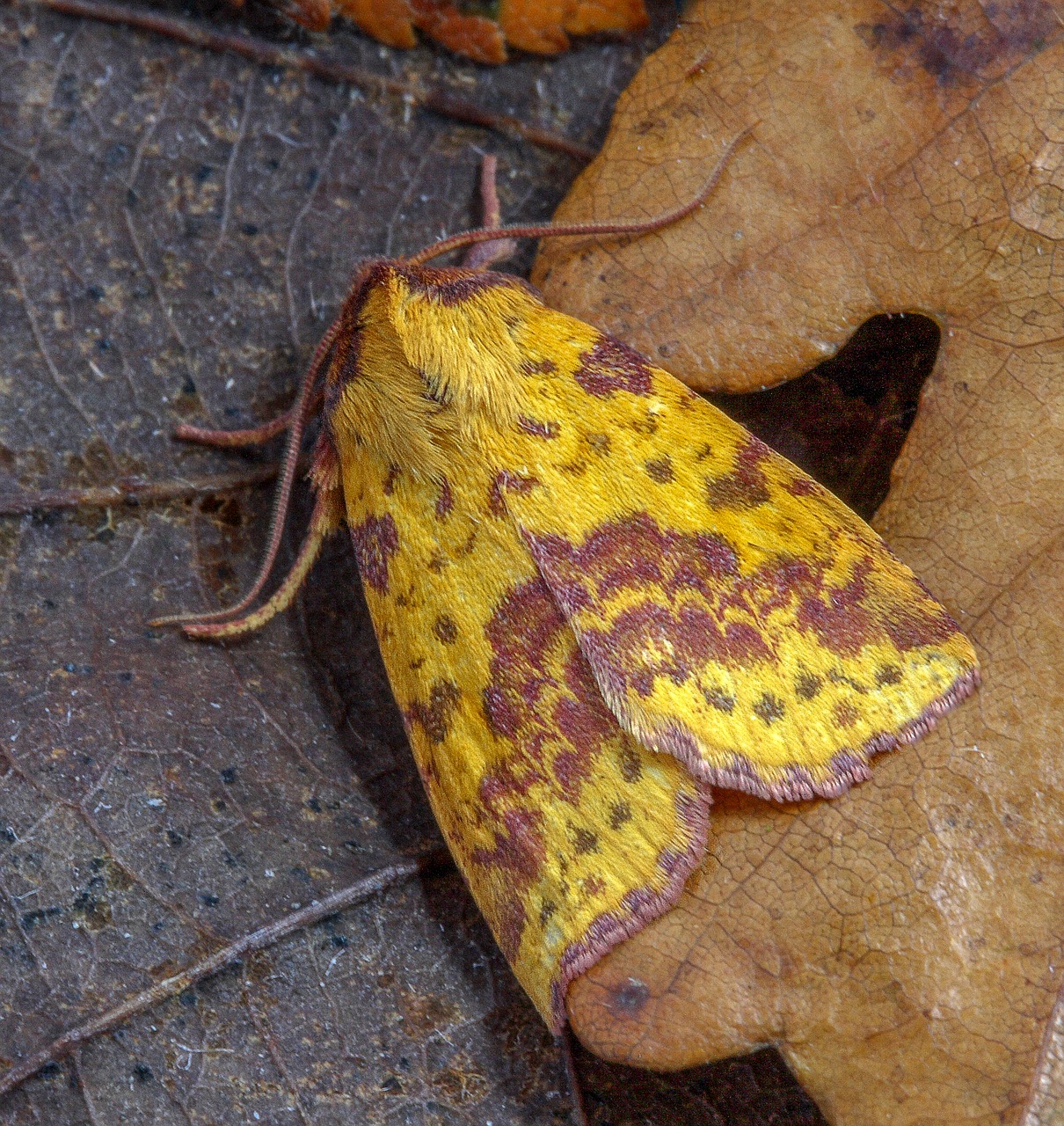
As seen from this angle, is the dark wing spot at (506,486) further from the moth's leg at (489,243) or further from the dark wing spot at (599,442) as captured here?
the moth's leg at (489,243)

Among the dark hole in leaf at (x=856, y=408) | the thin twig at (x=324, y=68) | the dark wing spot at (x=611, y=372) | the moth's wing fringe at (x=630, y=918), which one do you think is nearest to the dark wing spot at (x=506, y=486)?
the dark wing spot at (x=611, y=372)

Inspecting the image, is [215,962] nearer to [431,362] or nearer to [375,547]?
[375,547]

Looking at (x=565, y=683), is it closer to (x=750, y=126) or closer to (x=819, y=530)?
(x=819, y=530)

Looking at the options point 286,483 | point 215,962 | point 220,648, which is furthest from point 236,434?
point 215,962

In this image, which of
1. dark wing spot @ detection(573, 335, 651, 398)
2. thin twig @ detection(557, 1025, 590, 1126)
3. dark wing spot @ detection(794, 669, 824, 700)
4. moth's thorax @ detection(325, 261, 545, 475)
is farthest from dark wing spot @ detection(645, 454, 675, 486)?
thin twig @ detection(557, 1025, 590, 1126)

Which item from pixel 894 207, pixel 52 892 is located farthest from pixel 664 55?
pixel 52 892

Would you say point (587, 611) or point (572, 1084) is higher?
point (587, 611)
